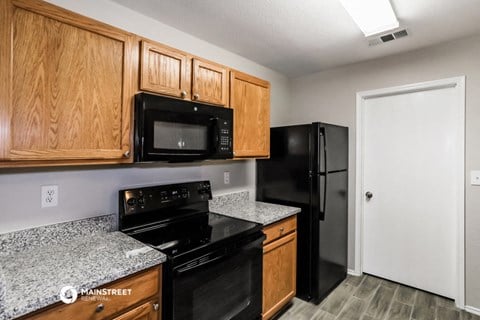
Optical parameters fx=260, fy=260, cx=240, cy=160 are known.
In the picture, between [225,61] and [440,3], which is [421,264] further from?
[225,61]

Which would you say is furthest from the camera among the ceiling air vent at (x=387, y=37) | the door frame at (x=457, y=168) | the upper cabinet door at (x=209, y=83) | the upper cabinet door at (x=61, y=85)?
the door frame at (x=457, y=168)

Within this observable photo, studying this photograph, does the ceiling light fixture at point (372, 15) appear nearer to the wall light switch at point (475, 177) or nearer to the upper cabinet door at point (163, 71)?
the upper cabinet door at point (163, 71)

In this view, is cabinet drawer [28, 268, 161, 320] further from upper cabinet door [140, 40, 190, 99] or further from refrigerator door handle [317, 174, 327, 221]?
refrigerator door handle [317, 174, 327, 221]

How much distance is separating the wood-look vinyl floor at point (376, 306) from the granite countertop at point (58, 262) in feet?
5.01

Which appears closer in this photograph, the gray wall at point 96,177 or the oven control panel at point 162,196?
the gray wall at point 96,177

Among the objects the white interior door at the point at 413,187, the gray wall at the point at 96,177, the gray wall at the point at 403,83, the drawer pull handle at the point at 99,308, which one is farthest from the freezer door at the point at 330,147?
the drawer pull handle at the point at 99,308

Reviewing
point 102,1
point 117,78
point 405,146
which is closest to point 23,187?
point 117,78

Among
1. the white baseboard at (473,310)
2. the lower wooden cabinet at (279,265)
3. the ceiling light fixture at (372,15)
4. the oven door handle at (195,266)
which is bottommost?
the white baseboard at (473,310)

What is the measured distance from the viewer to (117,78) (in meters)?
1.45

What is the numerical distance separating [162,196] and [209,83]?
90 cm

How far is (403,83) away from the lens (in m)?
2.59

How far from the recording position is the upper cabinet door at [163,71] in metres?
1.55

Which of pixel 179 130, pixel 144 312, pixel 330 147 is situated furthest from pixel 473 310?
pixel 179 130

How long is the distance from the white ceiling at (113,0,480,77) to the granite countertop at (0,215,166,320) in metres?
1.55
